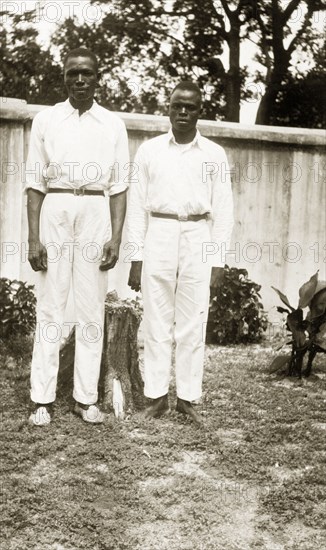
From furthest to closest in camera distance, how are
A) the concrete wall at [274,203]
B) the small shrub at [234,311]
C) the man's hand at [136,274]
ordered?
the concrete wall at [274,203] < the small shrub at [234,311] < the man's hand at [136,274]

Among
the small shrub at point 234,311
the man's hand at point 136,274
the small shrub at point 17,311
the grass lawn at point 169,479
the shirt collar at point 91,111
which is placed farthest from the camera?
the small shrub at point 234,311

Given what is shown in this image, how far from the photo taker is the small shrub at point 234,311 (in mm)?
8500

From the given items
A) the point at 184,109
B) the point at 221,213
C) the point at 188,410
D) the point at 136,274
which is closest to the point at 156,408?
the point at 188,410

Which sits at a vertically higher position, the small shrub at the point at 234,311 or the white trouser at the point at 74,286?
the white trouser at the point at 74,286

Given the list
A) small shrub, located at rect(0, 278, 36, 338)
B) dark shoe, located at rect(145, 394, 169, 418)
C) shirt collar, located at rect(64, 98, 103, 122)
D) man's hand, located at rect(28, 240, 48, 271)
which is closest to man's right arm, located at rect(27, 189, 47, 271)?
man's hand, located at rect(28, 240, 48, 271)

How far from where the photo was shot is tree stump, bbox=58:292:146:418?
5622mm

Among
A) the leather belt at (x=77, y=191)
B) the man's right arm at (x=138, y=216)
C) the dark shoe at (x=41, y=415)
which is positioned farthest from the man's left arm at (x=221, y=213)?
the dark shoe at (x=41, y=415)

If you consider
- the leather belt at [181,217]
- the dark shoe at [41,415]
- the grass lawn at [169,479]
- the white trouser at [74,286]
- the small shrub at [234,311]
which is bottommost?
the grass lawn at [169,479]

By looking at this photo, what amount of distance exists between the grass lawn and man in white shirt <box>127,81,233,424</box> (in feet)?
1.48

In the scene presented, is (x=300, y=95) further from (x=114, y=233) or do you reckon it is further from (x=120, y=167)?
(x=114, y=233)

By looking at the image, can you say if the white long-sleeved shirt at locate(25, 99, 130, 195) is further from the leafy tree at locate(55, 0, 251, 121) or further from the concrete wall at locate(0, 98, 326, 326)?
the leafy tree at locate(55, 0, 251, 121)

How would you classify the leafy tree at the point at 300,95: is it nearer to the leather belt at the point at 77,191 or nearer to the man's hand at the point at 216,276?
the man's hand at the point at 216,276

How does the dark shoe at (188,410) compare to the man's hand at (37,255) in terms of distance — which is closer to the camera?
the man's hand at (37,255)

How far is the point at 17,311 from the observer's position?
782 cm
